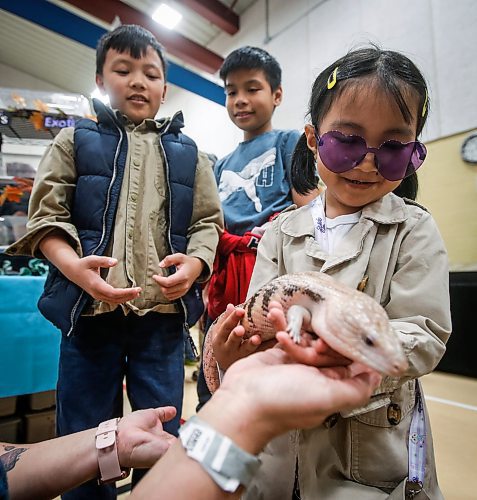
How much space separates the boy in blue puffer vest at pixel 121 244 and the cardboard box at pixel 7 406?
1191 mm

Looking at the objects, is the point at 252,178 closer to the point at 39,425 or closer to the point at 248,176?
the point at 248,176

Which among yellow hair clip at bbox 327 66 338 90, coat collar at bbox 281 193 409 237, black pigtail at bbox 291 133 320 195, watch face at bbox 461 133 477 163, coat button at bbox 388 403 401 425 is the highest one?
watch face at bbox 461 133 477 163

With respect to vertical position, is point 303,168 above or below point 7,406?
above

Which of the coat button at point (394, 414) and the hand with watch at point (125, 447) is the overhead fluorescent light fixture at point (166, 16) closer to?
the hand with watch at point (125, 447)

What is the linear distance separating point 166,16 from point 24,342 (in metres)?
7.25

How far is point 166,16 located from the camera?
23.7 feet

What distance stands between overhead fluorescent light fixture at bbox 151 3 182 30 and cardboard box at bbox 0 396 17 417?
7.30 m

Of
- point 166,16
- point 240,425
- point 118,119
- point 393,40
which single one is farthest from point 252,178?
point 166,16

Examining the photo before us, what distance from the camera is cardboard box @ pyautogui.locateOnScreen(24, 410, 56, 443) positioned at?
92.0 inches

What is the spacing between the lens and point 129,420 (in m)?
1.08

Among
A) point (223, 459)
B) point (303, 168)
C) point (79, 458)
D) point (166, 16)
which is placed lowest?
point (79, 458)

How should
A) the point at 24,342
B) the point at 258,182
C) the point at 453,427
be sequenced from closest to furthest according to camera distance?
the point at 258,182, the point at 24,342, the point at 453,427

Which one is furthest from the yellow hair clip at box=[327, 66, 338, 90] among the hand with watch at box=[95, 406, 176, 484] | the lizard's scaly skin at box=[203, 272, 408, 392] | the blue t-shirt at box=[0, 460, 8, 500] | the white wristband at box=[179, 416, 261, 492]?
the blue t-shirt at box=[0, 460, 8, 500]

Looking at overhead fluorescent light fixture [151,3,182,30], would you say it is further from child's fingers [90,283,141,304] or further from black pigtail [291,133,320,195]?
child's fingers [90,283,141,304]
